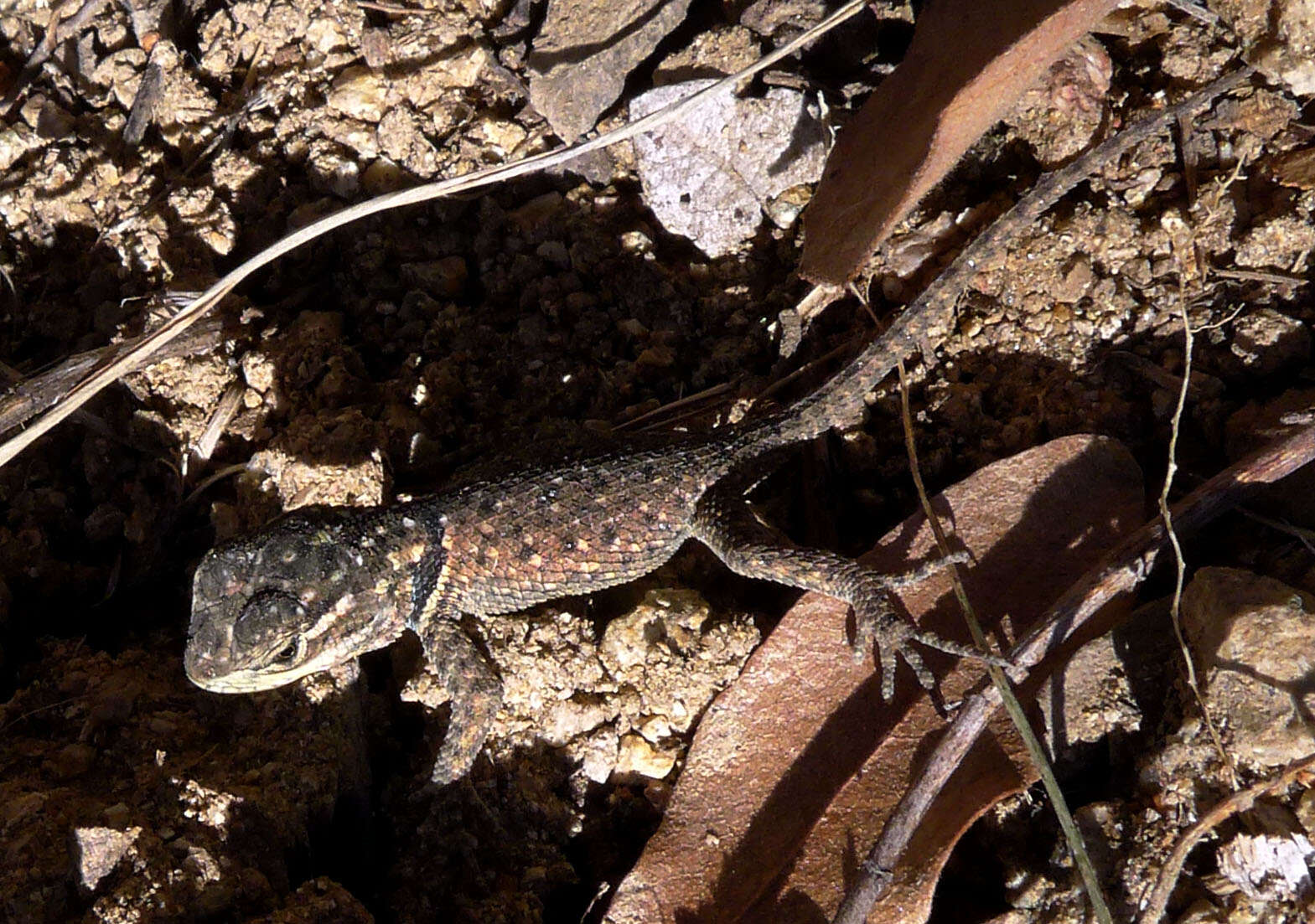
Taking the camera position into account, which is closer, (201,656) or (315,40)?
(201,656)

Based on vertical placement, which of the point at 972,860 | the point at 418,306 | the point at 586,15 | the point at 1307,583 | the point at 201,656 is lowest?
the point at 972,860

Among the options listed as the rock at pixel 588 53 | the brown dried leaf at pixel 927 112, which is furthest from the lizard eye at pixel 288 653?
the rock at pixel 588 53

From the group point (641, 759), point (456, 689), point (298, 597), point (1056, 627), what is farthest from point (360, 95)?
point (1056, 627)

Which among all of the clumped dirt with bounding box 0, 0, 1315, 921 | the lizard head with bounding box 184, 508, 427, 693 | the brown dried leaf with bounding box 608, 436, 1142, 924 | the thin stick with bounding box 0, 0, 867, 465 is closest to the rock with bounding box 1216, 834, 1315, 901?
the clumped dirt with bounding box 0, 0, 1315, 921

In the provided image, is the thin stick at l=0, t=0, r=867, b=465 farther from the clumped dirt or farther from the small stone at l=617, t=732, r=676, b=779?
the small stone at l=617, t=732, r=676, b=779

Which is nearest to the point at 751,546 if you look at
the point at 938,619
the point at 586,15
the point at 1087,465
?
the point at 938,619

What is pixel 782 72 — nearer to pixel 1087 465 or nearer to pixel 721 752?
pixel 1087 465

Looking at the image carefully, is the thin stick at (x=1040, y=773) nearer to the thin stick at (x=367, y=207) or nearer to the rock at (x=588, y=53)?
the thin stick at (x=367, y=207)

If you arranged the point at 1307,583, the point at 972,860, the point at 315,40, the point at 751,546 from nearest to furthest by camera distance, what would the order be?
the point at 1307,583 → the point at 972,860 → the point at 751,546 → the point at 315,40

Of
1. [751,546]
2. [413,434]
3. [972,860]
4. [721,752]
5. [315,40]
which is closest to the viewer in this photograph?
[972,860]
